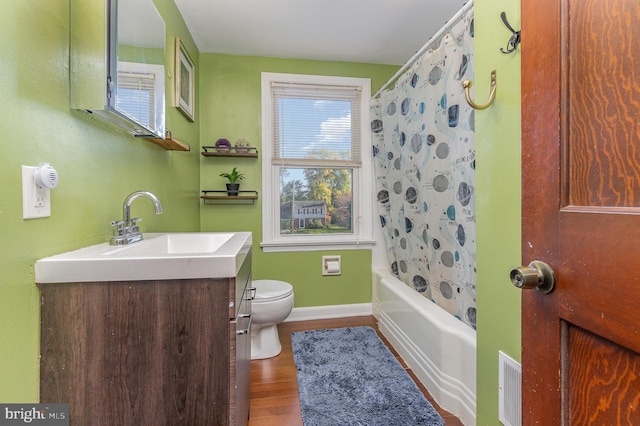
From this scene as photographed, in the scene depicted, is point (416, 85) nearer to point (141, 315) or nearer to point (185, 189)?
point (185, 189)

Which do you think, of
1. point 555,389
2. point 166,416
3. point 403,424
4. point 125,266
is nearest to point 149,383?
point 166,416

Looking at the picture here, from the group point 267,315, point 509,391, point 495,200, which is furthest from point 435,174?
point 267,315

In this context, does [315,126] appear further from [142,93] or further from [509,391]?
[509,391]

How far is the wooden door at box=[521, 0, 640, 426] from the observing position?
0.45 meters

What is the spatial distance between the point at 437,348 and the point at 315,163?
1672mm

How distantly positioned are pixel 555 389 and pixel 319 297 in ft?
6.93

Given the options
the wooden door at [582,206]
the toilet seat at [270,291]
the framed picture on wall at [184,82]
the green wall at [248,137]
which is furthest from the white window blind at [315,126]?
the wooden door at [582,206]

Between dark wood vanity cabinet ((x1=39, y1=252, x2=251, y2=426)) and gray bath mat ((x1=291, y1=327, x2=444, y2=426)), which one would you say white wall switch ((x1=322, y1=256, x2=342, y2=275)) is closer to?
gray bath mat ((x1=291, y1=327, x2=444, y2=426))

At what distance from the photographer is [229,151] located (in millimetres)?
2371

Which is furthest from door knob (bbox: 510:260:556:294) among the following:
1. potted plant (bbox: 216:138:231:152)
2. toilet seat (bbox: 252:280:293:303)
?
potted plant (bbox: 216:138:231:152)

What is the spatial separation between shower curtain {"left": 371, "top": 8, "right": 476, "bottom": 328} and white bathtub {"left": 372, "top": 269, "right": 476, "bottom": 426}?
0.31 feet

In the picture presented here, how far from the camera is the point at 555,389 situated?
1.87 feet

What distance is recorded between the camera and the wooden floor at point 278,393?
1408mm

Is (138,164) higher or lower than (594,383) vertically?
higher
